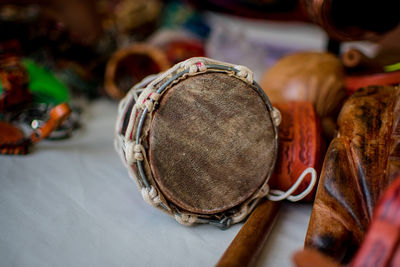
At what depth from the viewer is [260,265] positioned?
0.84 m

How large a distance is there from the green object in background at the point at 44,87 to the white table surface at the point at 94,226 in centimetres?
47

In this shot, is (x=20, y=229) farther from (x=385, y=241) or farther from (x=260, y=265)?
(x=385, y=241)

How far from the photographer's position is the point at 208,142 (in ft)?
2.94

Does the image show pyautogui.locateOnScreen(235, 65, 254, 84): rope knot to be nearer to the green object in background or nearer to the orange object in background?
the orange object in background

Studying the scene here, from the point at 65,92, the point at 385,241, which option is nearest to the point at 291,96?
the point at 385,241

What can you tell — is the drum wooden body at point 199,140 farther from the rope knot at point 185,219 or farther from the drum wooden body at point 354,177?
the drum wooden body at point 354,177

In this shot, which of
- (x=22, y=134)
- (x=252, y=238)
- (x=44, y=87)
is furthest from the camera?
(x=44, y=87)

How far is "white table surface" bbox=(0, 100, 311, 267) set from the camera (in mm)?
850

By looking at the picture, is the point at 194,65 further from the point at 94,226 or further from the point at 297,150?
the point at 94,226

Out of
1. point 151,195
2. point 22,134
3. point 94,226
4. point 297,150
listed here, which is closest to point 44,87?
point 22,134

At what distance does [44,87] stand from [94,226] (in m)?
1.03

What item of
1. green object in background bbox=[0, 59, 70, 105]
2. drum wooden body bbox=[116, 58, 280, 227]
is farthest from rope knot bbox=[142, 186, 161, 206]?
green object in background bbox=[0, 59, 70, 105]

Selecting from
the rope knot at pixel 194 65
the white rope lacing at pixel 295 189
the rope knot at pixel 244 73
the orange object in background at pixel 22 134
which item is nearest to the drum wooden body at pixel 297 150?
the white rope lacing at pixel 295 189

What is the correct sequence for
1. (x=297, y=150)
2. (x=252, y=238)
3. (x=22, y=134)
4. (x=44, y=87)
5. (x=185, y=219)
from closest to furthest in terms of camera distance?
(x=252, y=238), (x=185, y=219), (x=297, y=150), (x=22, y=134), (x=44, y=87)
